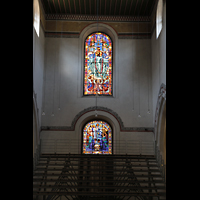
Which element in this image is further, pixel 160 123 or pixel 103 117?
pixel 103 117

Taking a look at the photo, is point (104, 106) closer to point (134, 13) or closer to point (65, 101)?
point (65, 101)

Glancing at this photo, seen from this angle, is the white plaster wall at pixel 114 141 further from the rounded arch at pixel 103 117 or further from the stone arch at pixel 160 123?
the stone arch at pixel 160 123

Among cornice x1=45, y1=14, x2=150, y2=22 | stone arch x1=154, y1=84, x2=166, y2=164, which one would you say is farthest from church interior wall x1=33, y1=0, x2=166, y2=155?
stone arch x1=154, y1=84, x2=166, y2=164

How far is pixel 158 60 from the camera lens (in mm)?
11664

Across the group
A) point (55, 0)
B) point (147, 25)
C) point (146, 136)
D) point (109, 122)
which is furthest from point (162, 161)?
point (55, 0)

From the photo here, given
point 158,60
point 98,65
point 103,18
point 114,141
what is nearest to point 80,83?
point 98,65

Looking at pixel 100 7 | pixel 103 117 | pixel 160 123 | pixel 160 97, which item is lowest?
pixel 160 123

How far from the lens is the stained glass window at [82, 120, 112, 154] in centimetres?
1291

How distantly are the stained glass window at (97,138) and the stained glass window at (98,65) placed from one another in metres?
1.51

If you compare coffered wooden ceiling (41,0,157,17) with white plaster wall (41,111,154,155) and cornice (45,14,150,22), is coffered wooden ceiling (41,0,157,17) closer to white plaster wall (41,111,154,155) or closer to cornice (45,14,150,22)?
cornice (45,14,150,22)

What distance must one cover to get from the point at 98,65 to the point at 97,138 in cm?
351

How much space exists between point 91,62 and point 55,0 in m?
3.25

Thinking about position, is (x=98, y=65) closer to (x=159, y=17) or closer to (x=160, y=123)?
(x=159, y=17)
